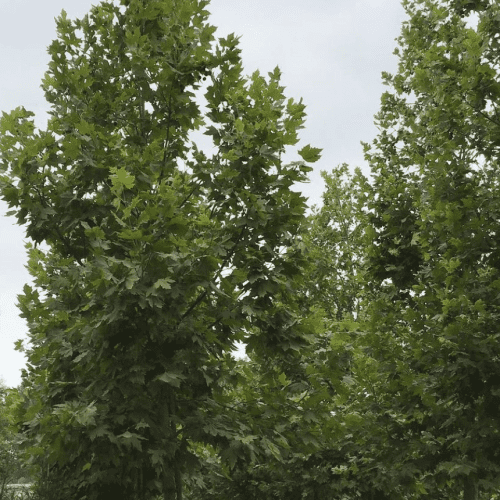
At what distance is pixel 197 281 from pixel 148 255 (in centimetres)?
69

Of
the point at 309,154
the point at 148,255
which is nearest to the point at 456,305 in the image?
the point at 309,154

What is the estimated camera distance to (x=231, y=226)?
20.6ft

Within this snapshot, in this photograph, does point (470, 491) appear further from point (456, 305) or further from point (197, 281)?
point (197, 281)

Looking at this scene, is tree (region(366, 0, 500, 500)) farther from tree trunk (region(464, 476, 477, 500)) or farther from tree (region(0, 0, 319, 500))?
tree (region(0, 0, 319, 500))

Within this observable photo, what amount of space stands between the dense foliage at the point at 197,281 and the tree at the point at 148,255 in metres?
0.02

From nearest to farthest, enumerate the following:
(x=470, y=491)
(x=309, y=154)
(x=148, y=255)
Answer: (x=148, y=255) → (x=309, y=154) → (x=470, y=491)

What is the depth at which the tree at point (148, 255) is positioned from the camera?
18.1 feet

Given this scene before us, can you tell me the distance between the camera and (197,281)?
19.3 feet

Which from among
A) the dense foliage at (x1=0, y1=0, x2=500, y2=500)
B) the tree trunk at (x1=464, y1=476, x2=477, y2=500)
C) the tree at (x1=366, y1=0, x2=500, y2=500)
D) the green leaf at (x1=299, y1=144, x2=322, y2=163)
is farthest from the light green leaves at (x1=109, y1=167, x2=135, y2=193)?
the tree trunk at (x1=464, y1=476, x2=477, y2=500)

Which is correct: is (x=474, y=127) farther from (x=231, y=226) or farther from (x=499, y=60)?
(x=231, y=226)

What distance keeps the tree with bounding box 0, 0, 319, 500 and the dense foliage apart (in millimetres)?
25

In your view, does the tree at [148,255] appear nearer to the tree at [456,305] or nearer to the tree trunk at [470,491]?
the tree at [456,305]

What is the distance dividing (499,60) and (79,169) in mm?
6127

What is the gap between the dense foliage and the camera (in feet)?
18.5
